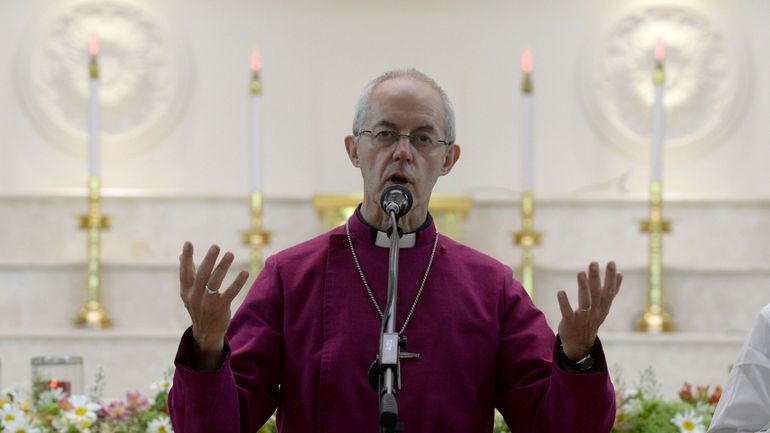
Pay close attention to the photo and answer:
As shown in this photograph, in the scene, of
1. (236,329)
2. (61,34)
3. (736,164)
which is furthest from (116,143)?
(236,329)

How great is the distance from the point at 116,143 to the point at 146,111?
24 cm

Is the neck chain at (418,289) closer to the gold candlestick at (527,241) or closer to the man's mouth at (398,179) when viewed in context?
the man's mouth at (398,179)

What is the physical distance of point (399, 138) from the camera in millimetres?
2750

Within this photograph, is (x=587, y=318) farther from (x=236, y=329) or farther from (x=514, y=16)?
(x=514, y=16)

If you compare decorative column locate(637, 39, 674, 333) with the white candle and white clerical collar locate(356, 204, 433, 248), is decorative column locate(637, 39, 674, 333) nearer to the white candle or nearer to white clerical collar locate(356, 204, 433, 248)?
the white candle

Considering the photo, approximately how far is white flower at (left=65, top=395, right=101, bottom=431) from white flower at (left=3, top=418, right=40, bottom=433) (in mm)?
115

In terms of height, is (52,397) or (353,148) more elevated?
(353,148)

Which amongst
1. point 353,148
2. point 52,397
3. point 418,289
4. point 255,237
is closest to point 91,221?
point 255,237

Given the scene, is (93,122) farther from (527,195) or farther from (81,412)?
(81,412)

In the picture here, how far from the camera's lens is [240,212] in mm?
7090

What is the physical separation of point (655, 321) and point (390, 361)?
4.07m

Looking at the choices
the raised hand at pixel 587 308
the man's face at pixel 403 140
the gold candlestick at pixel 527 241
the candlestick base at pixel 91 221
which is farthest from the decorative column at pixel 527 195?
the raised hand at pixel 587 308

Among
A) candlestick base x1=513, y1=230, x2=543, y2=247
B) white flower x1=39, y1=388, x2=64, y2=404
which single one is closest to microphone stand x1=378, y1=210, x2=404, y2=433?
white flower x1=39, y1=388, x2=64, y2=404

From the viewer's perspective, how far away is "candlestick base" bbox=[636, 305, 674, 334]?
614cm
